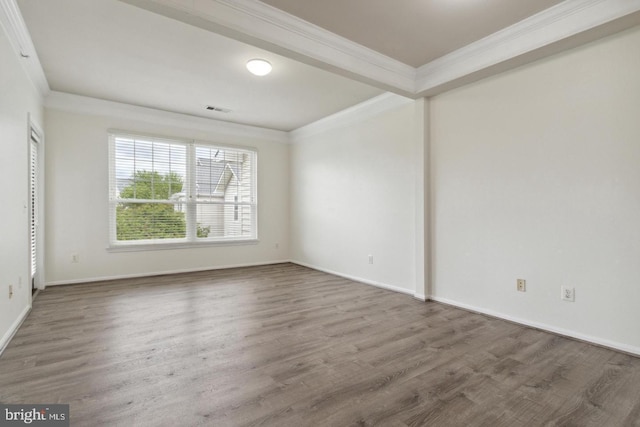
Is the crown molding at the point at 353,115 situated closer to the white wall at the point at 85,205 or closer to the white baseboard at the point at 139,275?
the white wall at the point at 85,205

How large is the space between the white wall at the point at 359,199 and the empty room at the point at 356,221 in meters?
0.05

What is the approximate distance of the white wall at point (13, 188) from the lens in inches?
98.9

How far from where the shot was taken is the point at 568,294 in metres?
A: 2.75

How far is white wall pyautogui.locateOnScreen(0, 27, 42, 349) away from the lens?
251cm

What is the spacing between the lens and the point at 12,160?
277 centimetres

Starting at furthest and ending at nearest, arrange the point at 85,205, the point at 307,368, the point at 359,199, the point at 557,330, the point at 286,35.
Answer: the point at 359,199
the point at 85,205
the point at 557,330
the point at 286,35
the point at 307,368

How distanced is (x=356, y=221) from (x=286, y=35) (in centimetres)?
294

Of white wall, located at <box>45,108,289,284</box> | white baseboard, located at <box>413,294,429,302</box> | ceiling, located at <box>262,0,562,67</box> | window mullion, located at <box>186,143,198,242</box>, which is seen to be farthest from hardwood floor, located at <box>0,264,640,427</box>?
ceiling, located at <box>262,0,562,67</box>

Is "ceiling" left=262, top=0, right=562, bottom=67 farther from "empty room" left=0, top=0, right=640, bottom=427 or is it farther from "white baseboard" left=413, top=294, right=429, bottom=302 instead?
"white baseboard" left=413, top=294, right=429, bottom=302

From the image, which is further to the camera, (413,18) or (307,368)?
(413,18)

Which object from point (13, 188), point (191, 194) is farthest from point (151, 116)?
point (13, 188)

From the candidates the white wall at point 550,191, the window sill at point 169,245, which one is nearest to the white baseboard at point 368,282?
the white wall at point 550,191

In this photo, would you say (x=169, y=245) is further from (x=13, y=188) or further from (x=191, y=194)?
(x=13, y=188)

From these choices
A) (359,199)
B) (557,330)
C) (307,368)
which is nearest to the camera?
(307,368)
